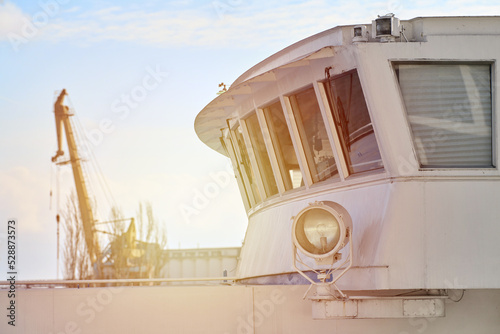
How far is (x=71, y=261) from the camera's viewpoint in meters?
59.7

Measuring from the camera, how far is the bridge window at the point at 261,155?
16.3 meters

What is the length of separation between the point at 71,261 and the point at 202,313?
47.2 m

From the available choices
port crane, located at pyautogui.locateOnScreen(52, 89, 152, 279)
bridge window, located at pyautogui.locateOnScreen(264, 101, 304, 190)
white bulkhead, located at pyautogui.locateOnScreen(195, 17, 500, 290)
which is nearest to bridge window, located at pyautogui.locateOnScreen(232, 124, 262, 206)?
bridge window, located at pyautogui.locateOnScreen(264, 101, 304, 190)

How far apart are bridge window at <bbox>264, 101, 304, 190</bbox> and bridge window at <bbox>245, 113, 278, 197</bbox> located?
1.66 feet

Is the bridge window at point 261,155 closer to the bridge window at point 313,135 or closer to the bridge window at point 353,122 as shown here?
the bridge window at point 313,135

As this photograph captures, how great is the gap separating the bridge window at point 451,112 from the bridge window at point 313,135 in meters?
1.73

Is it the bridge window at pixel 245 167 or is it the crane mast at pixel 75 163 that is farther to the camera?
the crane mast at pixel 75 163

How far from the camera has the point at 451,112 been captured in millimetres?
12805

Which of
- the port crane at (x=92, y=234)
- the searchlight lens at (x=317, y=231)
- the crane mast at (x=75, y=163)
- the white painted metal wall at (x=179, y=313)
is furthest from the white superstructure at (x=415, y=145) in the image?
the crane mast at (x=75, y=163)

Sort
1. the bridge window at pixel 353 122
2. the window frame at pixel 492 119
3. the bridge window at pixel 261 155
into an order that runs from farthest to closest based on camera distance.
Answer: the bridge window at pixel 261 155
the bridge window at pixel 353 122
the window frame at pixel 492 119

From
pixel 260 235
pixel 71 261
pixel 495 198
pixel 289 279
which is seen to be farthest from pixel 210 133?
pixel 71 261

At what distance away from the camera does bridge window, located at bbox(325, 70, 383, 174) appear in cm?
1317

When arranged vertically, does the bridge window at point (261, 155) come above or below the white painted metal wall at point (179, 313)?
above

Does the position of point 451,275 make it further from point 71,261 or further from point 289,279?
point 71,261
